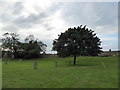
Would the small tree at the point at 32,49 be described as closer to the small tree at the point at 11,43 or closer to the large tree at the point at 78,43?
the small tree at the point at 11,43

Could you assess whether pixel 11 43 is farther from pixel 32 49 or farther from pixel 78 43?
pixel 78 43

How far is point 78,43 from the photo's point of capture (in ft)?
100

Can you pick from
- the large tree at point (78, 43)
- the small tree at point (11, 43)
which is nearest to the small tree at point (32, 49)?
the small tree at point (11, 43)

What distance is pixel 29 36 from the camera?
6600 cm

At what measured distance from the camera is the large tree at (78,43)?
3012 centimetres

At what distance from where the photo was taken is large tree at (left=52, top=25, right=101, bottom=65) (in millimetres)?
30125

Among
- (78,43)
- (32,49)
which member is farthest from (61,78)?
(32,49)

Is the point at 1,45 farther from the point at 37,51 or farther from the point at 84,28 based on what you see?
the point at 84,28

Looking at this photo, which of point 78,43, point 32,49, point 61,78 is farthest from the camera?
point 32,49

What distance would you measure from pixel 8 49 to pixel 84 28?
40407mm

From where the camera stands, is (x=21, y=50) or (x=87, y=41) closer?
(x=87, y=41)

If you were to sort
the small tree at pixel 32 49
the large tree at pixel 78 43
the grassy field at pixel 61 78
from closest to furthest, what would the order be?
the grassy field at pixel 61 78
the large tree at pixel 78 43
the small tree at pixel 32 49

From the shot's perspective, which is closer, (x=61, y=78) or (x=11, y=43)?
(x=61, y=78)

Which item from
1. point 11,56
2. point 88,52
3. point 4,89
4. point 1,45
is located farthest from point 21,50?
point 4,89
